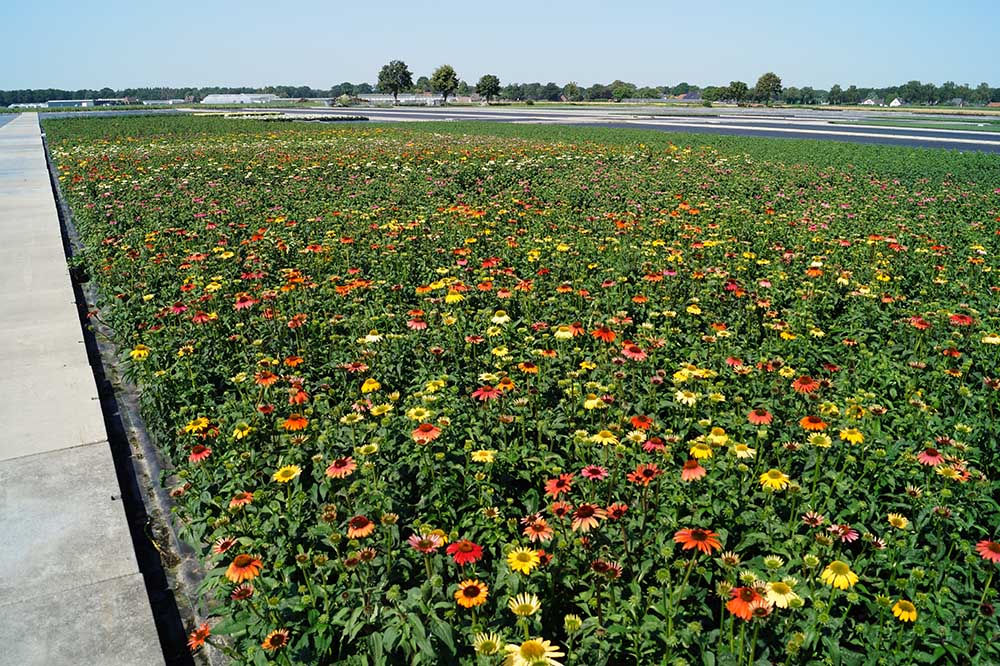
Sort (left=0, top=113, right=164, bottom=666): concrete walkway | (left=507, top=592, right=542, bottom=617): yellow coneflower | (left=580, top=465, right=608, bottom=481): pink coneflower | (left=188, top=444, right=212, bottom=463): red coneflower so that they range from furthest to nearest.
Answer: (left=188, top=444, right=212, bottom=463): red coneflower, (left=580, top=465, right=608, bottom=481): pink coneflower, (left=0, top=113, right=164, bottom=666): concrete walkway, (left=507, top=592, right=542, bottom=617): yellow coneflower

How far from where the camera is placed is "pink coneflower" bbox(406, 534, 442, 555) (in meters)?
2.60

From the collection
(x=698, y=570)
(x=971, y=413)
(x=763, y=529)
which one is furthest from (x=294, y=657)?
(x=971, y=413)

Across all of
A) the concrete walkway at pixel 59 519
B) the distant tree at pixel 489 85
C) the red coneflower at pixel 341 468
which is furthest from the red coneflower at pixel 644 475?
the distant tree at pixel 489 85

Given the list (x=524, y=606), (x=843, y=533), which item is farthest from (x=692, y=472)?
(x=524, y=606)

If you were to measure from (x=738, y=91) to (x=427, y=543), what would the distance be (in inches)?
5368

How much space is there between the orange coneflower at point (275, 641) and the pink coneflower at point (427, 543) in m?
0.61

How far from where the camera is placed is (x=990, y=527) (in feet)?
10.9

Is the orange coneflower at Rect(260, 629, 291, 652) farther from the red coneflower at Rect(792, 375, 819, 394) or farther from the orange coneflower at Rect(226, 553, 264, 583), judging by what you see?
the red coneflower at Rect(792, 375, 819, 394)

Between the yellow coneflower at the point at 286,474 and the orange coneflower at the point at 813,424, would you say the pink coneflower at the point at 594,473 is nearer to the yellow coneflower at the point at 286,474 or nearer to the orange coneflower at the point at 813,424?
the orange coneflower at the point at 813,424

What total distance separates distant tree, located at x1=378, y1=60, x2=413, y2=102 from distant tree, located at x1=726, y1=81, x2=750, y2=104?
64033 mm

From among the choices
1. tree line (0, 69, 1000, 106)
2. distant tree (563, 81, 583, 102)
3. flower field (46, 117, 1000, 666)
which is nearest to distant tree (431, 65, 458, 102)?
tree line (0, 69, 1000, 106)

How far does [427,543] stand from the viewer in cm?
266

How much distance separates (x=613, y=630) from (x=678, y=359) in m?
3.03

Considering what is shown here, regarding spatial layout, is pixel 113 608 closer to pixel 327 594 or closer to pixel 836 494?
pixel 327 594
